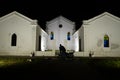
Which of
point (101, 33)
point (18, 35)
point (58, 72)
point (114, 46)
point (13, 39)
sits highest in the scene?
point (101, 33)

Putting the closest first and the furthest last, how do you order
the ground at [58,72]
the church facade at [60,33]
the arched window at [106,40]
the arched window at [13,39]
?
1. the ground at [58,72]
2. the arched window at [106,40]
3. the arched window at [13,39]
4. the church facade at [60,33]

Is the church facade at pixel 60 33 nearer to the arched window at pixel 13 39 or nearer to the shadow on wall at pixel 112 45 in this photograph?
the arched window at pixel 13 39

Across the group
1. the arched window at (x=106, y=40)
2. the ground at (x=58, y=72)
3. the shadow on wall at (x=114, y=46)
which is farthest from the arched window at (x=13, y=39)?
the ground at (x=58, y=72)

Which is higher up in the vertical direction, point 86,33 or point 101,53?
point 86,33

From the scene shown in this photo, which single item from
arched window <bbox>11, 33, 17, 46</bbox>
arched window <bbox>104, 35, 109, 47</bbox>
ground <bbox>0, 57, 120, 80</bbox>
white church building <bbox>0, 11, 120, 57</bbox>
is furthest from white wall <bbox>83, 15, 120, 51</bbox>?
ground <bbox>0, 57, 120, 80</bbox>

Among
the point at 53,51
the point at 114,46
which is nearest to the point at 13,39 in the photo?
the point at 53,51

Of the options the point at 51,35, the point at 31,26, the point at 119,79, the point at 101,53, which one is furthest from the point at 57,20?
the point at 119,79

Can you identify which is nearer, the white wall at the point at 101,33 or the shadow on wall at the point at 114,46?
the white wall at the point at 101,33

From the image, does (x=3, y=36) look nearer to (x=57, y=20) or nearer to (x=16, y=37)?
(x=16, y=37)

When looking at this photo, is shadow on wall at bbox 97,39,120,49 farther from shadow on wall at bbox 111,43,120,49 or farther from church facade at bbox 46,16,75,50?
church facade at bbox 46,16,75,50

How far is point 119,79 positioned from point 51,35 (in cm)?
2996

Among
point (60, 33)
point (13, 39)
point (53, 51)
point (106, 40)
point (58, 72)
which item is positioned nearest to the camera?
point (58, 72)

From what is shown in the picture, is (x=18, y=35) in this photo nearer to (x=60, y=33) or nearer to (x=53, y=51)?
(x=53, y=51)

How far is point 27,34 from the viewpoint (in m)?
29.6
